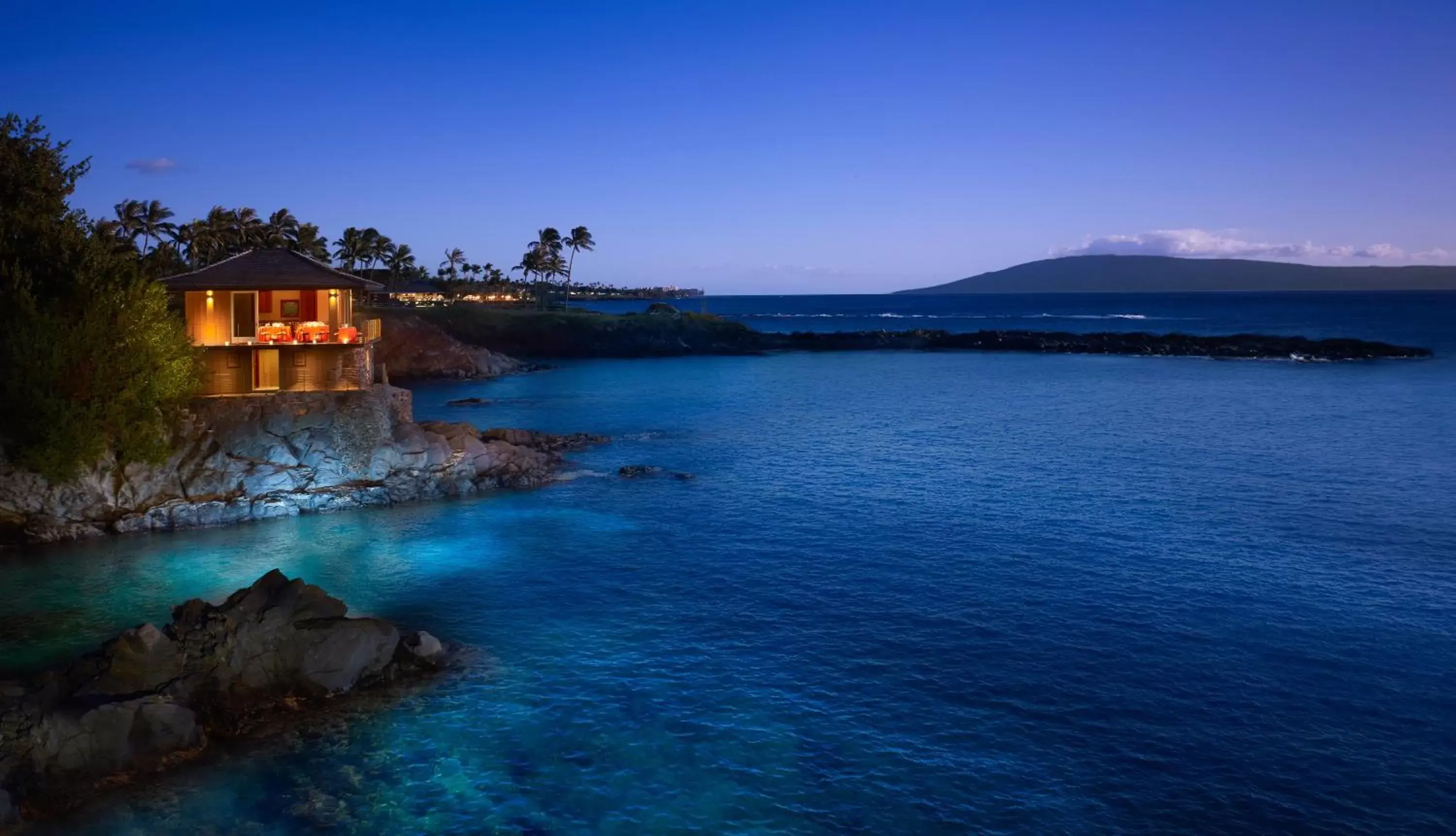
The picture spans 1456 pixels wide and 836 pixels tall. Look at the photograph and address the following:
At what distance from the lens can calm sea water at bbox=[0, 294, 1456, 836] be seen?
1867 centimetres

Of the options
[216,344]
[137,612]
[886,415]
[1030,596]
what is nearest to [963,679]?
[1030,596]

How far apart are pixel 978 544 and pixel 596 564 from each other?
15.0m

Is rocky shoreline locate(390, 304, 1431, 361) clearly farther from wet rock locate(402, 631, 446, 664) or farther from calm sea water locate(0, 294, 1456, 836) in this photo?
wet rock locate(402, 631, 446, 664)

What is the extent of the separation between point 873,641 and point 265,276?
115 feet

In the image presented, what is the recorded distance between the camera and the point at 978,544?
1441 inches

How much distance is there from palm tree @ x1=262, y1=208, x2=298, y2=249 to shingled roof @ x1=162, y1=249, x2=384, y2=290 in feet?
175

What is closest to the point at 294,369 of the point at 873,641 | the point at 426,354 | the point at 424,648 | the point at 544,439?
the point at 544,439

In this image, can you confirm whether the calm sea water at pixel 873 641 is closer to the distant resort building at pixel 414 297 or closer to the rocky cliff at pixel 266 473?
the rocky cliff at pixel 266 473

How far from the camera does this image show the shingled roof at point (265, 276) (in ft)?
144

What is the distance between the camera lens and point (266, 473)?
4100 centimetres

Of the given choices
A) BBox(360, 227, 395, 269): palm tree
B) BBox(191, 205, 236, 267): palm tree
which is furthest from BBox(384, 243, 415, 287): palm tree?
BBox(191, 205, 236, 267): palm tree

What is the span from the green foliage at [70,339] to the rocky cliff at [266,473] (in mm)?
1077

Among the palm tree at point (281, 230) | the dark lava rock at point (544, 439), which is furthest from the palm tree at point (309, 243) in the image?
the dark lava rock at point (544, 439)

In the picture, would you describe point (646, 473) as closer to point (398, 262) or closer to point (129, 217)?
point (129, 217)
